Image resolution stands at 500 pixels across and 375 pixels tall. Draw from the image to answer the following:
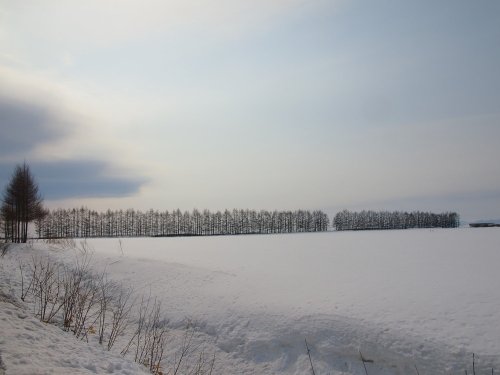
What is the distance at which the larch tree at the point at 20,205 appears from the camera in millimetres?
36469

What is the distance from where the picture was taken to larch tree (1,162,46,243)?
120 feet

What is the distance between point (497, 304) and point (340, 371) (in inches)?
191

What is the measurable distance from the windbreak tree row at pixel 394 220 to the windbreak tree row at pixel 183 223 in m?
8.28

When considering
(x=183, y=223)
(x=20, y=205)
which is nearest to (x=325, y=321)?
→ (x=20, y=205)

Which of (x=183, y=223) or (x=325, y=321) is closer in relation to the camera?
(x=325, y=321)

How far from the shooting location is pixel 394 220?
144m

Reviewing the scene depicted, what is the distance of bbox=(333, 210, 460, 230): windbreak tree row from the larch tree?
117 m

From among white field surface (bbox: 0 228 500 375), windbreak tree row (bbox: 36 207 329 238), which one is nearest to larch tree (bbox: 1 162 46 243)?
white field surface (bbox: 0 228 500 375)

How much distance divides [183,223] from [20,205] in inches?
3739

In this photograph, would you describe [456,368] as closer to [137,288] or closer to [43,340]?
[43,340]

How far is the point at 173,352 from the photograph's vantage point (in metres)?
8.46

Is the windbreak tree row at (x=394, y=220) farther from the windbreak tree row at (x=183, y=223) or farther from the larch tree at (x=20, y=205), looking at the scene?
the larch tree at (x=20, y=205)

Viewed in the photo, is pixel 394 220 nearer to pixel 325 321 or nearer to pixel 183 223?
pixel 183 223

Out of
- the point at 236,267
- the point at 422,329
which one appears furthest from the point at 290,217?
the point at 422,329
